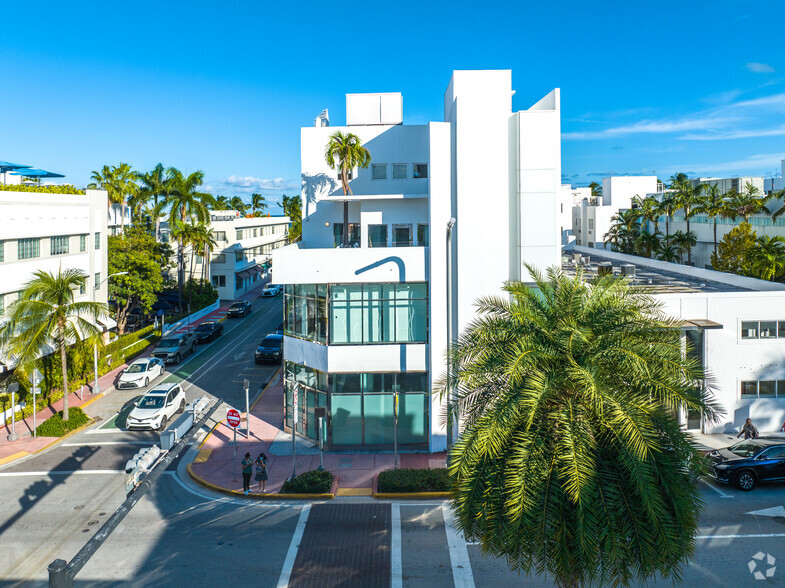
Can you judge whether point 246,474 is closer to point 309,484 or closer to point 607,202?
point 309,484

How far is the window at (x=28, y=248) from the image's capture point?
3175 cm

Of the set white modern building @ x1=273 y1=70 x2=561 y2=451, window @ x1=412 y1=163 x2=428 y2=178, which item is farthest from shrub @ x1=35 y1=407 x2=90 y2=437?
window @ x1=412 y1=163 x2=428 y2=178

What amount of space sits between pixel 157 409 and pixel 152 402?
2.18 feet

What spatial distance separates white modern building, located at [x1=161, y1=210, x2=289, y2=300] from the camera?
71.0 meters

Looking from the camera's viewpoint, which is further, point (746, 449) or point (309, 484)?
point (746, 449)

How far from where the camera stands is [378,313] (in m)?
25.0

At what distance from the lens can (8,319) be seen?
29.6 meters

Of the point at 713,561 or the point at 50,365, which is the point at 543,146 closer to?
the point at 713,561

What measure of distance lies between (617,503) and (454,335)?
13769 millimetres

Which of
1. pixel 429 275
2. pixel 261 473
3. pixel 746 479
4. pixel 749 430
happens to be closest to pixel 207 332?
pixel 429 275

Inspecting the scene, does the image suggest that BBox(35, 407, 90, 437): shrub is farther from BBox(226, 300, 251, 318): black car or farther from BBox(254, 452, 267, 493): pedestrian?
BBox(226, 300, 251, 318): black car

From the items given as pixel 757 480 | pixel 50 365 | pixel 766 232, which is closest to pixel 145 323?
pixel 50 365

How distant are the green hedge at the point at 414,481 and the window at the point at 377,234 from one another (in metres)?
11.2

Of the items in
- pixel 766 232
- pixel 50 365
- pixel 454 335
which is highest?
pixel 766 232
